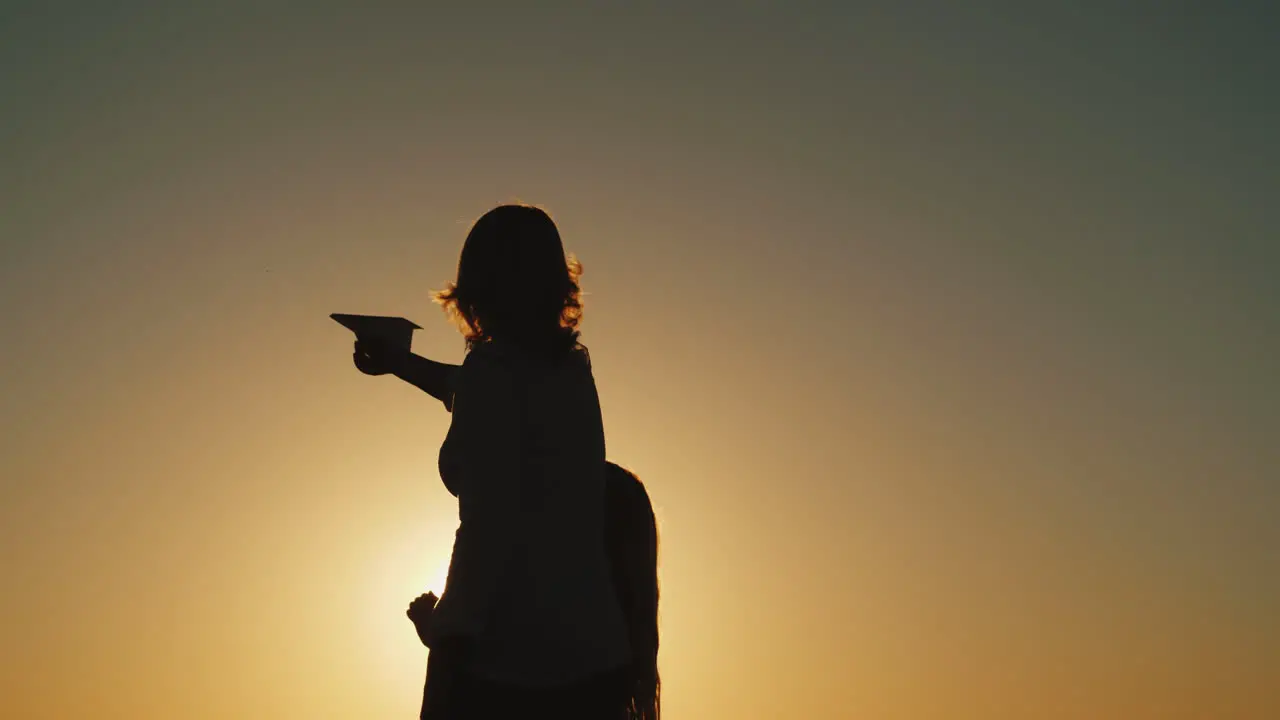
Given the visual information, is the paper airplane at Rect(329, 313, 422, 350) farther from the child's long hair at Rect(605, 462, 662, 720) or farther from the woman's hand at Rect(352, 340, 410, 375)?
the child's long hair at Rect(605, 462, 662, 720)

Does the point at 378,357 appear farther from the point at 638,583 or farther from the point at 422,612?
the point at 638,583

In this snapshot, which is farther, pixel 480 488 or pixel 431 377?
pixel 431 377

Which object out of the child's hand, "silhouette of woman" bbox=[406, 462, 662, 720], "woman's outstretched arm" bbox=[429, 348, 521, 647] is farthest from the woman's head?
the child's hand

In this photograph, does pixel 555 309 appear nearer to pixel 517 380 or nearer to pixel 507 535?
pixel 517 380

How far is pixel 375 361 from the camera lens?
3502 millimetres

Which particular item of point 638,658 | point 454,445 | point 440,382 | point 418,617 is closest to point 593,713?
point 638,658

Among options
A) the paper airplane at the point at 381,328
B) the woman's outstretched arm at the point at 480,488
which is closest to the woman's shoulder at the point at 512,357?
the woman's outstretched arm at the point at 480,488

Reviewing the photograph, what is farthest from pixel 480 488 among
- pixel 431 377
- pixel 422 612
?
pixel 431 377

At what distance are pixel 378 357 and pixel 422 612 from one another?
2.41ft

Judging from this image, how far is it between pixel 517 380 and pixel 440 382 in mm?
403

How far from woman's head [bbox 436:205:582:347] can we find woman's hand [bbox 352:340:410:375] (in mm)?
199

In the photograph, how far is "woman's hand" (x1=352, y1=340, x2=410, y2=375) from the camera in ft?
11.4

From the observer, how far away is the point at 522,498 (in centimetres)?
323

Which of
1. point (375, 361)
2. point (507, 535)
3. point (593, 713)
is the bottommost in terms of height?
point (593, 713)
